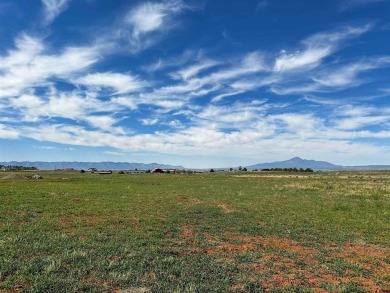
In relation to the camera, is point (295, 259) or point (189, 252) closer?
point (295, 259)

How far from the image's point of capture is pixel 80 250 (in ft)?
47.3

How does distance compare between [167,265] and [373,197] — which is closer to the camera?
[167,265]

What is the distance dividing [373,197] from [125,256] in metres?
41.0

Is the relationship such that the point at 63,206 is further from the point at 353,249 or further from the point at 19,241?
the point at 353,249

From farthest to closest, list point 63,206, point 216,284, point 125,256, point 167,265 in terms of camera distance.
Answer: point 63,206 → point 125,256 → point 167,265 → point 216,284

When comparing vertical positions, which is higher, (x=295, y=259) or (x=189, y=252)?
(x=189, y=252)

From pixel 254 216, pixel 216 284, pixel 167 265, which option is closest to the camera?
pixel 216 284

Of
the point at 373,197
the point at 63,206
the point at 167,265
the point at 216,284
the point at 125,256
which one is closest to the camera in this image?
the point at 216,284

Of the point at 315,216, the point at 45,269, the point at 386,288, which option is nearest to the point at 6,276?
the point at 45,269

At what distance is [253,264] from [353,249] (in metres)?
6.91

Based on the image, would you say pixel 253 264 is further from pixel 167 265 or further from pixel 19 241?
pixel 19 241

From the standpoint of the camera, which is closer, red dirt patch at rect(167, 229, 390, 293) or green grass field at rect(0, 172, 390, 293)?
green grass field at rect(0, 172, 390, 293)

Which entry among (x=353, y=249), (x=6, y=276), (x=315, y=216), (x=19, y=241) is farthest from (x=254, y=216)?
(x=6, y=276)

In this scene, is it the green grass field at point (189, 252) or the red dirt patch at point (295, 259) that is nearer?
the green grass field at point (189, 252)
